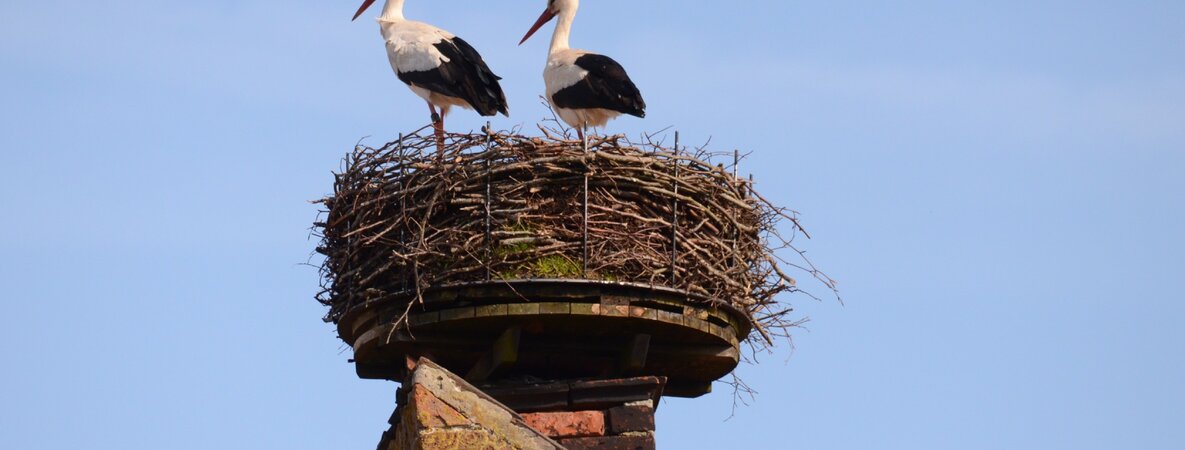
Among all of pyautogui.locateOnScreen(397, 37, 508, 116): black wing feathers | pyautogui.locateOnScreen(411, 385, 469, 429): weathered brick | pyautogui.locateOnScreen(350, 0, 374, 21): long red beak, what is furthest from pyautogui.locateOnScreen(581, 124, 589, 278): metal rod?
pyautogui.locateOnScreen(350, 0, 374, 21): long red beak

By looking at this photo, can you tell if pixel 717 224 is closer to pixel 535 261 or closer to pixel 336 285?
pixel 535 261


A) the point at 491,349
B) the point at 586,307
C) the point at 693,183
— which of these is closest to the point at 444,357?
the point at 491,349

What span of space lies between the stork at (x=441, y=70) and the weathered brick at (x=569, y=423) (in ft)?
11.4

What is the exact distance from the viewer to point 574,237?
1009 centimetres

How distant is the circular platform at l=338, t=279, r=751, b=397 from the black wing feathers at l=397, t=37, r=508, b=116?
2685 millimetres

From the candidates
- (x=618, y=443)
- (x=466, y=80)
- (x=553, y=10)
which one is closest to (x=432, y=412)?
(x=618, y=443)

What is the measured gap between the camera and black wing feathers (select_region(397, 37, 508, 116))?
12992mm

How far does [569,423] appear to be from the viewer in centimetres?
992

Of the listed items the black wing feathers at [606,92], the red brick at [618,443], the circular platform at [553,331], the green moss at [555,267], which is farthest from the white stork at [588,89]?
the red brick at [618,443]

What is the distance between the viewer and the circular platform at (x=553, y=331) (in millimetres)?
9898

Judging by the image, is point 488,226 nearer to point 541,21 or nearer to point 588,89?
point 588,89

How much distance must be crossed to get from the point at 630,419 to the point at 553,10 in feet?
17.7

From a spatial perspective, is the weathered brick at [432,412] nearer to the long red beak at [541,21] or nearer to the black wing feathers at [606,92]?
the black wing feathers at [606,92]

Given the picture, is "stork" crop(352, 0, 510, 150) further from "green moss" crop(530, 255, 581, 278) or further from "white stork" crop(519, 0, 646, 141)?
"green moss" crop(530, 255, 581, 278)
